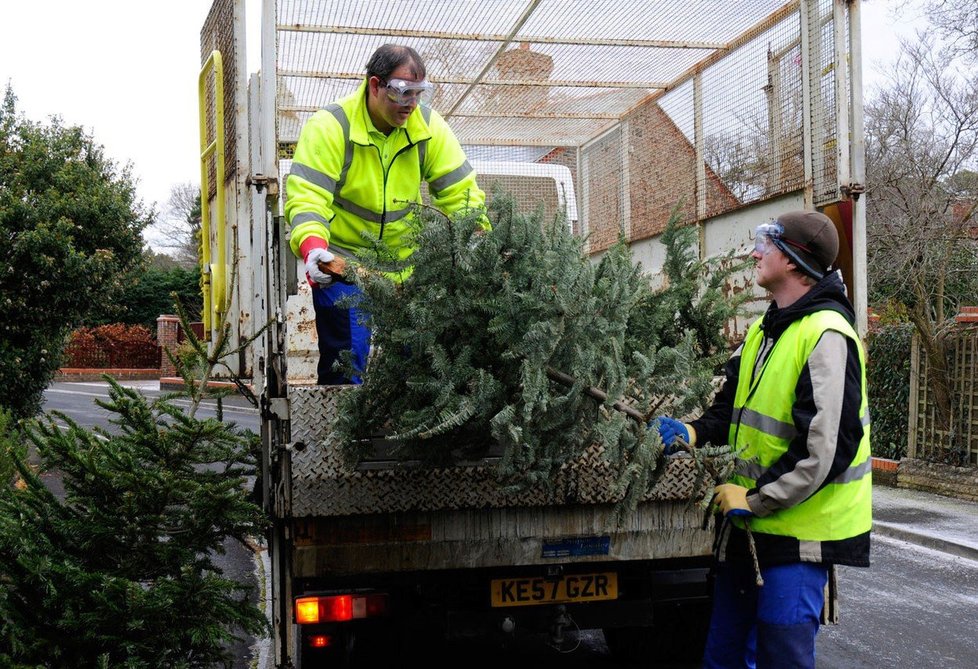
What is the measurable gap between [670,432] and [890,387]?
10.0m

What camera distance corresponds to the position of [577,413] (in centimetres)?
283

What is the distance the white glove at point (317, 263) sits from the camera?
3564 mm

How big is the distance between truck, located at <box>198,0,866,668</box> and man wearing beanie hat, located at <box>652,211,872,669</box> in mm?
267

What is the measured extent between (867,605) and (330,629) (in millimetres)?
3992

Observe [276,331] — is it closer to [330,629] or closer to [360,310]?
[360,310]

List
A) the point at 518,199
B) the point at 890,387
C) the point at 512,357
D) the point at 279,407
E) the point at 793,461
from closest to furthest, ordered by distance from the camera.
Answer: the point at 512,357
the point at 793,461
the point at 279,407
the point at 518,199
the point at 890,387

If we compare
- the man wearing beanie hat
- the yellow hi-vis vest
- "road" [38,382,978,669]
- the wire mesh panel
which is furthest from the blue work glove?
the wire mesh panel

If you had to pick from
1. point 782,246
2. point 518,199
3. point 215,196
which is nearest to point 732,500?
point 782,246

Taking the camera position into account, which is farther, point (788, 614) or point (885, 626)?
point (885, 626)

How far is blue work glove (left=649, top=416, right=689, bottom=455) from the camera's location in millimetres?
2879

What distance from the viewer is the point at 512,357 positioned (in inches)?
109

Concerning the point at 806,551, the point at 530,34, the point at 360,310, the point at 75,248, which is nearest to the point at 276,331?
the point at 360,310

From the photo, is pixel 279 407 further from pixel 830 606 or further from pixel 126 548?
pixel 830 606

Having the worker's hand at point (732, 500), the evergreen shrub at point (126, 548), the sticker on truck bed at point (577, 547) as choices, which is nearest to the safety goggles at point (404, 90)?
the evergreen shrub at point (126, 548)
